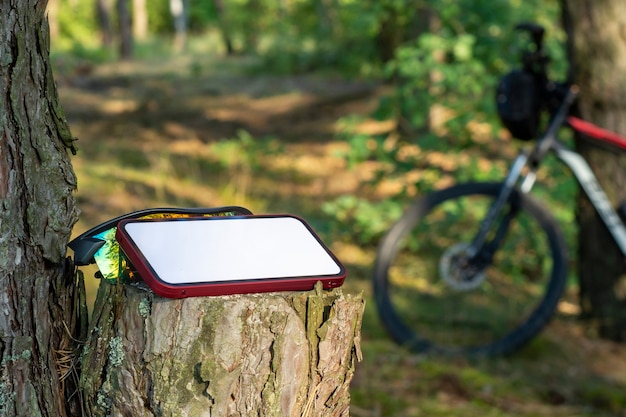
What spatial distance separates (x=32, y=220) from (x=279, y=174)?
767 centimetres

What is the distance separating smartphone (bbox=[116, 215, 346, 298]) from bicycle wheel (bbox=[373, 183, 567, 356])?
252 cm

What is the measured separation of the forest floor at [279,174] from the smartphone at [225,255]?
1.87 m

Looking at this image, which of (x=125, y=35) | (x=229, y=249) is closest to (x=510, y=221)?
(x=229, y=249)

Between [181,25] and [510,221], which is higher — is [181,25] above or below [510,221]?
below

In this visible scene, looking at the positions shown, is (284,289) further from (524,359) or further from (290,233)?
(524,359)

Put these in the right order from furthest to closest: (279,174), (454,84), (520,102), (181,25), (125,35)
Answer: (181,25) → (125,35) → (279,174) → (454,84) → (520,102)

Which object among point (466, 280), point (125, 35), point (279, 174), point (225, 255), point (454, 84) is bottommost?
point (279, 174)

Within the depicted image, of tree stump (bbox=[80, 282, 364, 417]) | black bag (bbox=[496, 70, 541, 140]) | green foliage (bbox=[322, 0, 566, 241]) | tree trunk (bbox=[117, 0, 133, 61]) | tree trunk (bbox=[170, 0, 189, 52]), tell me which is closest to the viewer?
tree stump (bbox=[80, 282, 364, 417])

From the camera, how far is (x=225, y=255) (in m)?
1.33

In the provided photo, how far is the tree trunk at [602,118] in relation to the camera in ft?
12.6

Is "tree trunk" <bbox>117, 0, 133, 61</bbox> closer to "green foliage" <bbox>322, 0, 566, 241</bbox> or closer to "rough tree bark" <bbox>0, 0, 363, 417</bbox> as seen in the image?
"green foliage" <bbox>322, 0, 566, 241</bbox>

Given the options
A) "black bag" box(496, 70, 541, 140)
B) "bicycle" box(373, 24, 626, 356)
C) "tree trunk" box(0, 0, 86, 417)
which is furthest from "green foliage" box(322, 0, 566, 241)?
"tree trunk" box(0, 0, 86, 417)

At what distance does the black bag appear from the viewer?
3.80 meters

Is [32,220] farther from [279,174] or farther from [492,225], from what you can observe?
[279,174]
